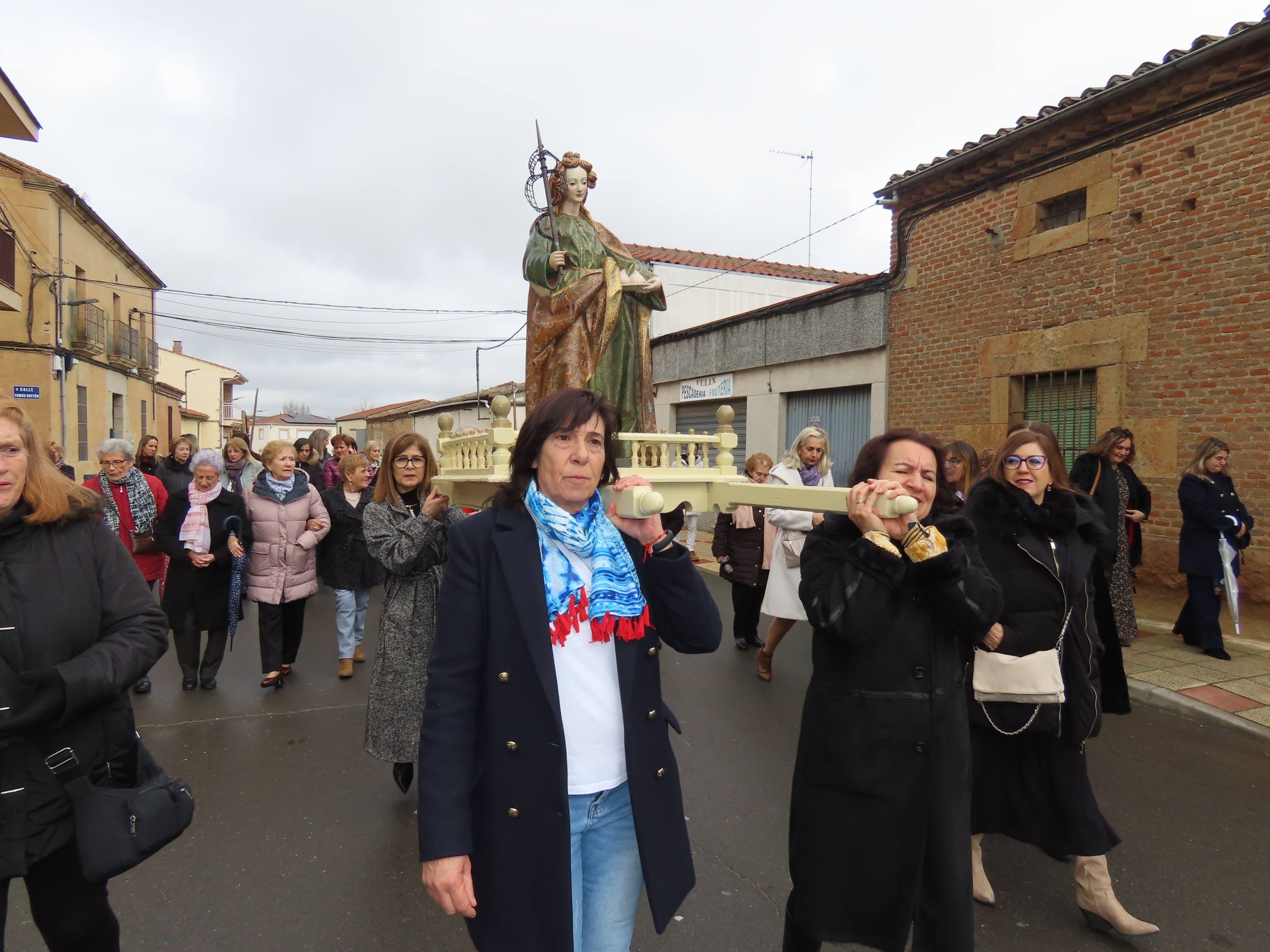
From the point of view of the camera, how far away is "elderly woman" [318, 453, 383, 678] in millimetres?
6172

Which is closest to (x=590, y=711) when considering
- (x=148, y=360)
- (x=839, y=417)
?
(x=839, y=417)

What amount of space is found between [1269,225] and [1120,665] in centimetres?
607

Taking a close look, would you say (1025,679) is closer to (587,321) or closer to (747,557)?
(587,321)

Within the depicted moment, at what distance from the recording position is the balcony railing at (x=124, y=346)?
2611cm

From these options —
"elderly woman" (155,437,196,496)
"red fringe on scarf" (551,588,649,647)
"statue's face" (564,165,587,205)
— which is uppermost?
"statue's face" (564,165,587,205)

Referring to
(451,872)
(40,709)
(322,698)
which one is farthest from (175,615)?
(451,872)

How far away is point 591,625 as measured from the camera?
1.86 metres

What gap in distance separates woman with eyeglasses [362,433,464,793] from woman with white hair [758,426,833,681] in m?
2.67

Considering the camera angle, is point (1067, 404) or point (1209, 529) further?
point (1067, 404)

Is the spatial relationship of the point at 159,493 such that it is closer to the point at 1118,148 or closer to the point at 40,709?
the point at 40,709

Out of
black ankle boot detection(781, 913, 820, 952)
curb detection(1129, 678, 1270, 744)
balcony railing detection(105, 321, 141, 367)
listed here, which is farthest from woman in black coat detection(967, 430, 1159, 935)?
balcony railing detection(105, 321, 141, 367)

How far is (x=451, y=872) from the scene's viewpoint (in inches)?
67.7

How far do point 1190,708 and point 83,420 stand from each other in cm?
2802

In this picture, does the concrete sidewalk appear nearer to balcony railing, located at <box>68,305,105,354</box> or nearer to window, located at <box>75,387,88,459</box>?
window, located at <box>75,387,88,459</box>
